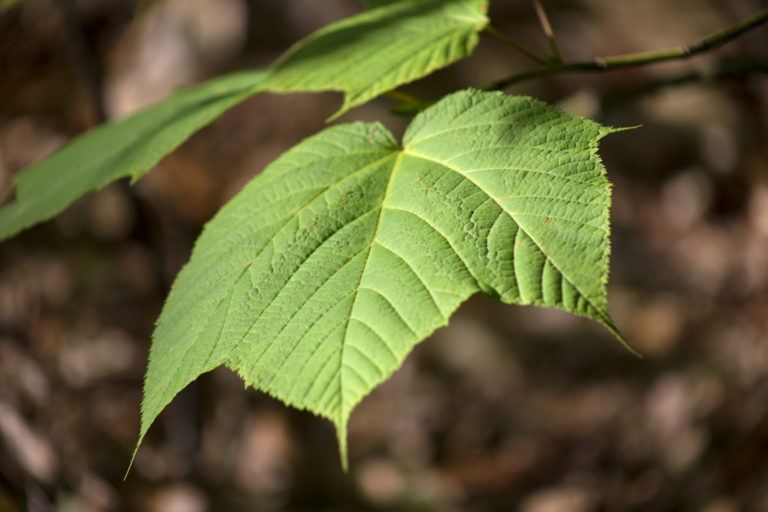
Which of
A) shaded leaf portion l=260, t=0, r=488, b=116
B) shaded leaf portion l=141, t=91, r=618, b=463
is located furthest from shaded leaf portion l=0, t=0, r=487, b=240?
shaded leaf portion l=141, t=91, r=618, b=463

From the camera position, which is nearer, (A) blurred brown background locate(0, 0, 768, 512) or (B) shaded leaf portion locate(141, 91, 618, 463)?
(B) shaded leaf portion locate(141, 91, 618, 463)

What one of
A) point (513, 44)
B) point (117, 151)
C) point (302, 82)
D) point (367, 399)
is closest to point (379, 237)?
point (302, 82)

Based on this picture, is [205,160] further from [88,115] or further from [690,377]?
[690,377]

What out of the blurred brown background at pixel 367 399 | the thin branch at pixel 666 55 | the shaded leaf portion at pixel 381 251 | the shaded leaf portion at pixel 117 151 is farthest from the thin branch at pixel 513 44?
the blurred brown background at pixel 367 399

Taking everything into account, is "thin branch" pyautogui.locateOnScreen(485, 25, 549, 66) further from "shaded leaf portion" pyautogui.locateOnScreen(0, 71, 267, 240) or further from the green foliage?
"shaded leaf portion" pyautogui.locateOnScreen(0, 71, 267, 240)

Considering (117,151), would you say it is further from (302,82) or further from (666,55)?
(666,55)

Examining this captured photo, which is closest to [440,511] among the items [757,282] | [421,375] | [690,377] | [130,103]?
[421,375]
